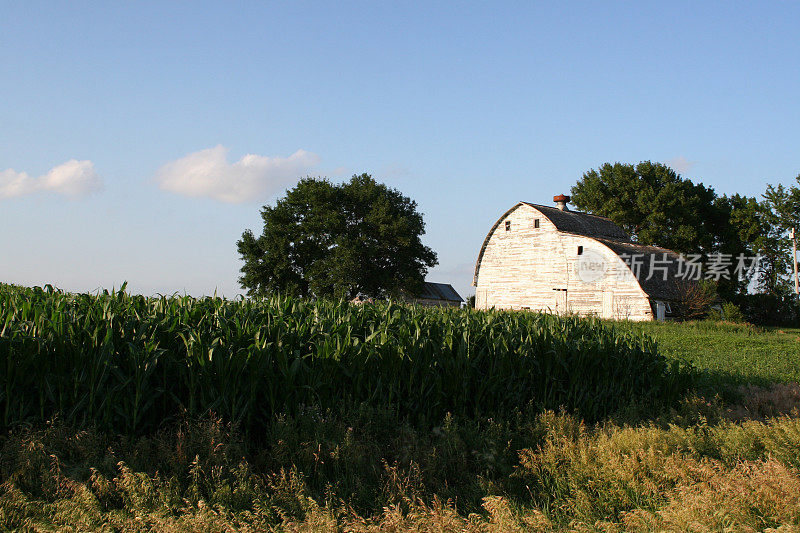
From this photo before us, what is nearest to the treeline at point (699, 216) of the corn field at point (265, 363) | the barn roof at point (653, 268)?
the barn roof at point (653, 268)

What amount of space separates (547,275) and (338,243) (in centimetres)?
1611

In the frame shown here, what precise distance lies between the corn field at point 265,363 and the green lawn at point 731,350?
3.44m

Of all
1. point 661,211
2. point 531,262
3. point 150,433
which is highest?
point 661,211

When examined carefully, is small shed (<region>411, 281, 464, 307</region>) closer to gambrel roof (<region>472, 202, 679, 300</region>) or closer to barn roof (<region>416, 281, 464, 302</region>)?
barn roof (<region>416, 281, 464, 302</region>)

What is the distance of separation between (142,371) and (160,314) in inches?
40.4

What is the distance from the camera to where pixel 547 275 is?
3684cm

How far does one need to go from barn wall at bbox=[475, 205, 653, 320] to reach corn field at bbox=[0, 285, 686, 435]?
2502cm

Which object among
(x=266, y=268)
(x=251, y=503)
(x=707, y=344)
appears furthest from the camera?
(x=266, y=268)

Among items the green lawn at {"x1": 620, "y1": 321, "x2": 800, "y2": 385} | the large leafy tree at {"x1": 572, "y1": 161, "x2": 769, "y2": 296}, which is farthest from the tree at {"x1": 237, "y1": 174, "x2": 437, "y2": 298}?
the green lawn at {"x1": 620, "y1": 321, "x2": 800, "y2": 385}

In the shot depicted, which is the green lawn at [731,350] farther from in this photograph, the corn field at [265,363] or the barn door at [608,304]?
the barn door at [608,304]

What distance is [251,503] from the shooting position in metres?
5.39

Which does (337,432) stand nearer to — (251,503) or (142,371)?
(251,503)

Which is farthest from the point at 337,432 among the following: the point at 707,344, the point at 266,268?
the point at 266,268

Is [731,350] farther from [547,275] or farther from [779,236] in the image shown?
[779,236]
